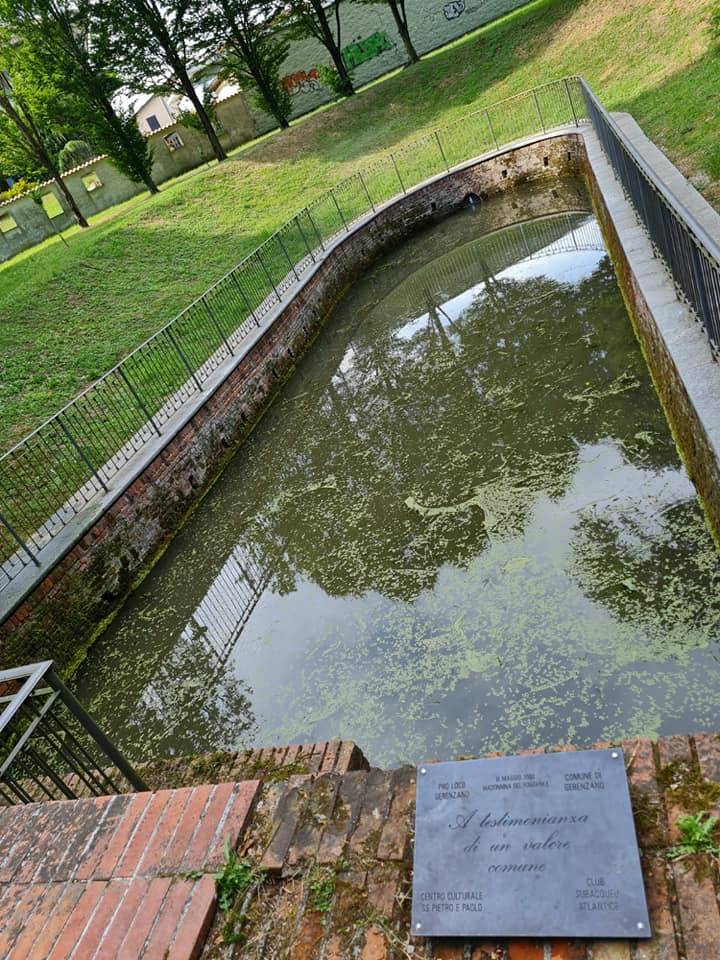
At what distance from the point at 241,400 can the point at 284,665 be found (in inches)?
219

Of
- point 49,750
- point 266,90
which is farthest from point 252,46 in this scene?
point 49,750

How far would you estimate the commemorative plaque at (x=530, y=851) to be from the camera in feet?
6.39

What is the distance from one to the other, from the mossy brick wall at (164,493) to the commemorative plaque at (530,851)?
535 centimetres

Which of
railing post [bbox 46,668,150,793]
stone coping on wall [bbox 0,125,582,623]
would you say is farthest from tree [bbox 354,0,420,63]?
railing post [bbox 46,668,150,793]

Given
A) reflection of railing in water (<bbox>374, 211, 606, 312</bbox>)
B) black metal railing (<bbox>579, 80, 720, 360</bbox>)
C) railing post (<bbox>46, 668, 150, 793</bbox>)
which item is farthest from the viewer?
reflection of railing in water (<bbox>374, 211, 606, 312</bbox>)

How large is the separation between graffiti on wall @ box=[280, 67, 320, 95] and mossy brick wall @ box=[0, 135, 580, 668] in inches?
831

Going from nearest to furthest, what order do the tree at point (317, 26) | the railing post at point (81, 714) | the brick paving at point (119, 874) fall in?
the brick paving at point (119, 874) < the railing post at point (81, 714) < the tree at point (317, 26)

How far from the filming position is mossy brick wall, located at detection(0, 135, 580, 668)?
6680mm

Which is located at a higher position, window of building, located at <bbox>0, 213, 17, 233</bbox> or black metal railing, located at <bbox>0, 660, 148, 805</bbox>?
window of building, located at <bbox>0, 213, 17, 233</bbox>

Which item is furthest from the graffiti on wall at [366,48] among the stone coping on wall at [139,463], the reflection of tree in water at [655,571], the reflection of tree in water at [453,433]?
the reflection of tree in water at [655,571]

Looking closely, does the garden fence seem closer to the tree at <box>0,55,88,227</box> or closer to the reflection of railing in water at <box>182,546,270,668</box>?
the reflection of railing in water at <box>182,546,270,668</box>

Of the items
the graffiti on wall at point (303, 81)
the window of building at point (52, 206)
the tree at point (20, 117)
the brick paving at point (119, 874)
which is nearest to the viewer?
the brick paving at point (119, 874)

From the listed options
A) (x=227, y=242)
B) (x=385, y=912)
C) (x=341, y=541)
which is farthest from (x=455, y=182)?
(x=385, y=912)

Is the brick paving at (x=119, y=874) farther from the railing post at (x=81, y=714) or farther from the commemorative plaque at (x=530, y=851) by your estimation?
the commemorative plaque at (x=530, y=851)
